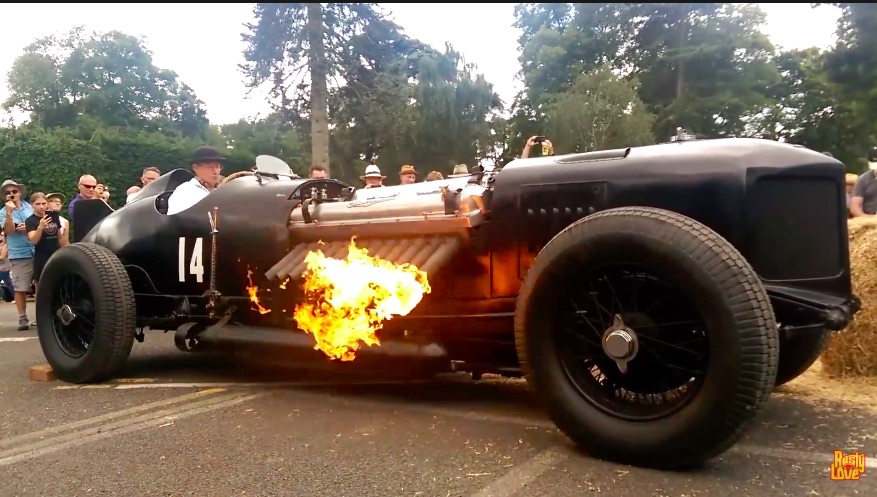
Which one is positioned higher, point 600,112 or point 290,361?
point 600,112

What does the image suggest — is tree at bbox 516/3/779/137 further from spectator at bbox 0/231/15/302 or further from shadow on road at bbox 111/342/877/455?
shadow on road at bbox 111/342/877/455

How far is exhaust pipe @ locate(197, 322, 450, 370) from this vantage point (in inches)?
141

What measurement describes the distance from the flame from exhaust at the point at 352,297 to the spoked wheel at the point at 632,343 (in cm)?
97

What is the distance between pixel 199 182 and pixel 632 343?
3779 mm

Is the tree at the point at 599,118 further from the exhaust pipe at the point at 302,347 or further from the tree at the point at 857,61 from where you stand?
the exhaust pipe at the point at 302,347

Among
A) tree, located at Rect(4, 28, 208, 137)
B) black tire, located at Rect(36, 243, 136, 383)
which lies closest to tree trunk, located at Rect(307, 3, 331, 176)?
black tire, located at Rect(36, 243, 136, 383)

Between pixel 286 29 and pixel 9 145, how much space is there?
7.95 metres

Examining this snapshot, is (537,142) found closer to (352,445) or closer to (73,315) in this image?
(352,445)

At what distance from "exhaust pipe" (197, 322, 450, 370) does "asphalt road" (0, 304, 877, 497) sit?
0.28m

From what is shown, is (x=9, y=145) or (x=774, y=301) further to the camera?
(x=9, y=145)

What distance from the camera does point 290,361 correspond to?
13.4 ft

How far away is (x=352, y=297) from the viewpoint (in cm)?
382

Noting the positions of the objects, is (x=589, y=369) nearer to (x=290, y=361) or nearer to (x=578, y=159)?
(x=578, y=159)

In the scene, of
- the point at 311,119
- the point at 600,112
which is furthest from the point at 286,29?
the point at 600,112
